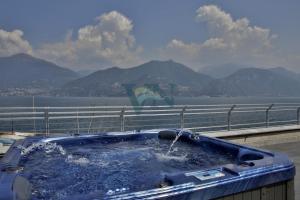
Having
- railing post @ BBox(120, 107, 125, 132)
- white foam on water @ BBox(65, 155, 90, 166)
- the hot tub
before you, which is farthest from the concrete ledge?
white foam on water @ BBox(65, 155, 90, 166)

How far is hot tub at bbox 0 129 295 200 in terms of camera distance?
2395 mm

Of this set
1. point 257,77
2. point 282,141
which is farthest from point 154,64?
point 282,141

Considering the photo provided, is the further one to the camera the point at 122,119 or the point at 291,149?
the point at 291,149

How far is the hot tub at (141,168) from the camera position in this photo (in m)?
2.39

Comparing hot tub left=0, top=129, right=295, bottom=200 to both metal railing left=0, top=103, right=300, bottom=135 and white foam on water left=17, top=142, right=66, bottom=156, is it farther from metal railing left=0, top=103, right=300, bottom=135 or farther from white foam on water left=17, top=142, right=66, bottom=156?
metal railing left=0, top=103, right=300, bottom=135

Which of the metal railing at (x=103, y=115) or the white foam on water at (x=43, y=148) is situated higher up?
the metal railing at (x=103, y=115)

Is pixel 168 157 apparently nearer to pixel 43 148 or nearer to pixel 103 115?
pixel 43 148

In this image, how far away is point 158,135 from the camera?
17.0 feet

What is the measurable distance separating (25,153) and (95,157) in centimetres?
84

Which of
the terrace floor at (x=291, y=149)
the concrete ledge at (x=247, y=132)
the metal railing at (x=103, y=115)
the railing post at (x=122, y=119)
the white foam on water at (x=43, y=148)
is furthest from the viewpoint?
the concrete ledge at (x=247, y=132)

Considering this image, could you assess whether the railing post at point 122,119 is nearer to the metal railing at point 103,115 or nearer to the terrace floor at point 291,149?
the metal railing at point 103,115

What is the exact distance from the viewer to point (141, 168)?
12.2 feet

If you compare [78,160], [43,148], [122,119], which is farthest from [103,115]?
[78,160]

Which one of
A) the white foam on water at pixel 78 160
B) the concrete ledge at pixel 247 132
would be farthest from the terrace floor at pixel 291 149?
the white foam on water at pixel 78 160
